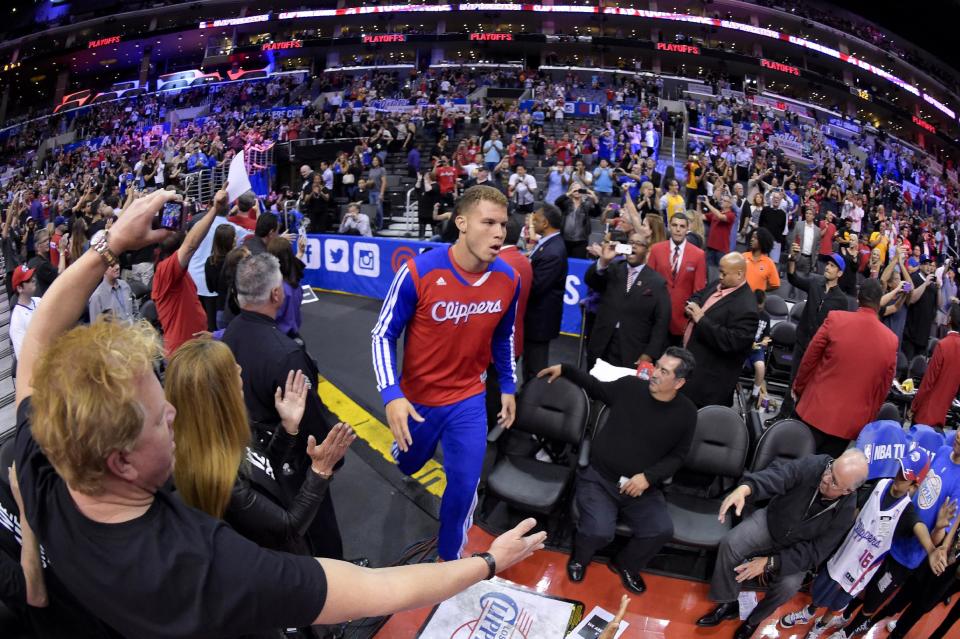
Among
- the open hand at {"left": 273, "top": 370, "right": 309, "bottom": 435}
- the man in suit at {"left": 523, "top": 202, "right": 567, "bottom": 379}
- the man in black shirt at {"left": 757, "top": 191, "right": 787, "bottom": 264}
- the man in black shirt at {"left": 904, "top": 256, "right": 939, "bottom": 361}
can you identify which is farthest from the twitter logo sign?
the open hand at {"left": 273, "top": 370, "right": 309, "bottom": 435}

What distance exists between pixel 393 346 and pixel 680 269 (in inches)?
131

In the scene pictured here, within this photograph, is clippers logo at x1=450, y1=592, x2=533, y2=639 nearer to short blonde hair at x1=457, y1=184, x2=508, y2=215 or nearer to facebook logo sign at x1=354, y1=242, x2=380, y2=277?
short blonde hair at x1=457, y1=184, x2=508, y2=215

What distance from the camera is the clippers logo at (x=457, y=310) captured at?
342 centimetres

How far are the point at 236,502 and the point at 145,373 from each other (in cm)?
Answer: 91

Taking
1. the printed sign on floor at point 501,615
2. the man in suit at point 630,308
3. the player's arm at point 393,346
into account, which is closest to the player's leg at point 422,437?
the player's arm at point 393,346

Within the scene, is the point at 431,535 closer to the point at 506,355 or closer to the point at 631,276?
the point at 506,355

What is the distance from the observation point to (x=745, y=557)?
3586 millimetres

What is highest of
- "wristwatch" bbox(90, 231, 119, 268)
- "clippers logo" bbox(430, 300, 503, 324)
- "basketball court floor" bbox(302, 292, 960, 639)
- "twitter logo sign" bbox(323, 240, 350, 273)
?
"wristwatch" bbox(90, 231, 119, 268)

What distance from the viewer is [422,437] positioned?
3666mm

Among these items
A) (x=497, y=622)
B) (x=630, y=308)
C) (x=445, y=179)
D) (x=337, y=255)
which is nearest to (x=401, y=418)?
(x=497, y=622)

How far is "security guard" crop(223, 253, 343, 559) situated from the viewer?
2.95 meters

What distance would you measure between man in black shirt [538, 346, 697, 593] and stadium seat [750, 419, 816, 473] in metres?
0.70

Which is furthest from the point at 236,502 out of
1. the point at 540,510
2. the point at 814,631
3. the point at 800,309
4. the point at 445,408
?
the point at 800,309

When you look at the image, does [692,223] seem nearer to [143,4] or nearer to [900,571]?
[900,571]
